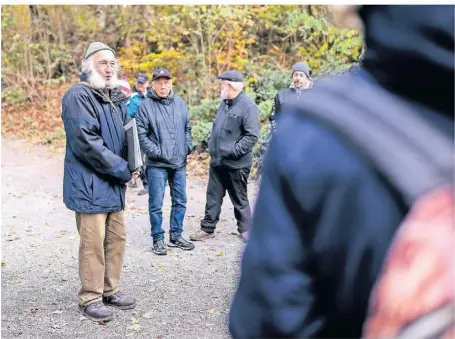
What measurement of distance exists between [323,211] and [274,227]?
0.34 ft

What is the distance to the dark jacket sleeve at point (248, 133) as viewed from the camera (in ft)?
22.0

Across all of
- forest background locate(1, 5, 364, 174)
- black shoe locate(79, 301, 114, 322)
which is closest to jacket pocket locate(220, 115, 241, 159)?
black shoe locate(79, 301, 114, 322)

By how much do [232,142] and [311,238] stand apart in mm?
5681

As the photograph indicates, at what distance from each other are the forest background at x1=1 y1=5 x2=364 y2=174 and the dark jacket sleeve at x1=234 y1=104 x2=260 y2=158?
421 cm

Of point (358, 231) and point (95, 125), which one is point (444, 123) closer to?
point (358, 231)

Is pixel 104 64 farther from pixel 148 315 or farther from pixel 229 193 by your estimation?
Answer: pixel 229 193

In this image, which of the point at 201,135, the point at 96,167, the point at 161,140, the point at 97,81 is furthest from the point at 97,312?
the point at 201,135

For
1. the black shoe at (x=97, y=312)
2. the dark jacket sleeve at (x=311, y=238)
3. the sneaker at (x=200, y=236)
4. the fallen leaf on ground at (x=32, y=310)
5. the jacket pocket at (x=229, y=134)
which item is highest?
the dark jacket sleeve at (x=311, y=238)

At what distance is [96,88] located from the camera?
4551 millimetres

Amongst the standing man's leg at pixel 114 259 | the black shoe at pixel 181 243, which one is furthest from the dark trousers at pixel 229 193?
the standing man's leg at pixel 114 259

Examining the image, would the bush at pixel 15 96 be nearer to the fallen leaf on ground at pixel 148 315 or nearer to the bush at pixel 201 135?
the bush at pixel 201 135

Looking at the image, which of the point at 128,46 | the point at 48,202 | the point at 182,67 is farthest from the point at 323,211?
the point at 128,46

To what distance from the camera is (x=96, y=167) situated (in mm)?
4508

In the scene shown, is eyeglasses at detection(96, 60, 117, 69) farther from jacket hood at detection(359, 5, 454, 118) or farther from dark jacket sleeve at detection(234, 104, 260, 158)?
jacket hood at detection(359, 5, 454, 118)
